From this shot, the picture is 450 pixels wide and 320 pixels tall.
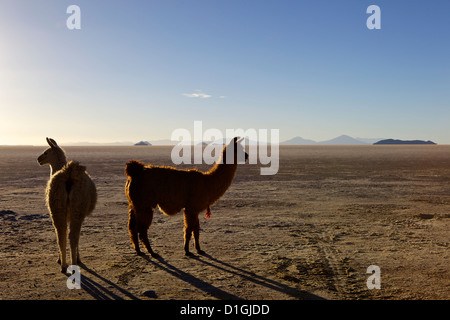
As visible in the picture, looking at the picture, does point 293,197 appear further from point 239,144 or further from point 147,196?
point 147,196

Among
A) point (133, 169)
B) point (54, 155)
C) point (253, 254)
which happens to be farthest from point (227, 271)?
point (54, 155)

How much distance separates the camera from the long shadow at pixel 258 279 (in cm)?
539

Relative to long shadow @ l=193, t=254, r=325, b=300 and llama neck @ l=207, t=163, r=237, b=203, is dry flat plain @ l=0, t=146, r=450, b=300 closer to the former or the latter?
long shadow @ l=193, t=254, r=325, b=300

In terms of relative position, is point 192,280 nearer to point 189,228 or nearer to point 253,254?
point 189,228

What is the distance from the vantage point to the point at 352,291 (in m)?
5.49

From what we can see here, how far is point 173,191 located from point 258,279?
255 centimetres

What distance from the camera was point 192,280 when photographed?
6012 millimetres

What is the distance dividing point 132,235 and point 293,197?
29.9ft

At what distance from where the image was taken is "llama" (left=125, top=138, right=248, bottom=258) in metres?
7.30

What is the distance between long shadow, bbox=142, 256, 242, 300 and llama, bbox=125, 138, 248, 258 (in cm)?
35

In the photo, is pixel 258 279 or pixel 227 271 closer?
pixel 258 279

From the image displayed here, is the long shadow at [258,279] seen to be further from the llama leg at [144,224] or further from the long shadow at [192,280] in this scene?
the llama leg at [144,224]

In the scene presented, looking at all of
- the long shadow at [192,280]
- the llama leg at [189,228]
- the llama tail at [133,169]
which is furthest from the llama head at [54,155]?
the llama leg at [189,228]
